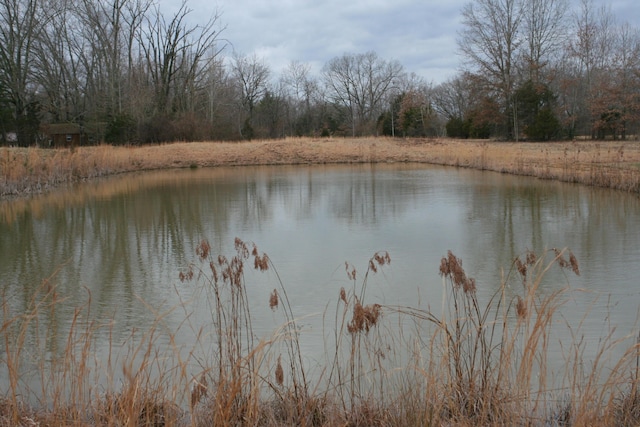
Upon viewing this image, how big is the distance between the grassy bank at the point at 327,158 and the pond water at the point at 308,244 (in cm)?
72

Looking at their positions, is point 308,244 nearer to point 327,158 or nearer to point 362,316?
point 362,316

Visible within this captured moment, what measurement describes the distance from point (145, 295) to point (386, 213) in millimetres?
5324

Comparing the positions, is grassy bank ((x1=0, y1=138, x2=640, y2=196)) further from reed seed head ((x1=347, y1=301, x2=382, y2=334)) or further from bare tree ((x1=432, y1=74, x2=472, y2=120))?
bare tree ((x1=432, y1=74, x2=472, y2=120))

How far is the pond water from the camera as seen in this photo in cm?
429

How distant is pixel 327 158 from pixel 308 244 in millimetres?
18015

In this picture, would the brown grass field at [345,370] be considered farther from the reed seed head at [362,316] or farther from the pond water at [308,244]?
the pond water at [308,244]

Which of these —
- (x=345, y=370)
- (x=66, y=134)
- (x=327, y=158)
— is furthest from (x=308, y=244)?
(x=66, y=134)

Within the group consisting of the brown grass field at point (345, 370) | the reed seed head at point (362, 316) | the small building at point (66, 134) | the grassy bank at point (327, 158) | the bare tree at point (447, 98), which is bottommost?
the brown grass field at point (345, 370)

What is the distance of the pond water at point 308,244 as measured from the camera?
14.1 ft

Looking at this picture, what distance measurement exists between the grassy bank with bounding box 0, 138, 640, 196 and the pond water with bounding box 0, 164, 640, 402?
2.35 feet

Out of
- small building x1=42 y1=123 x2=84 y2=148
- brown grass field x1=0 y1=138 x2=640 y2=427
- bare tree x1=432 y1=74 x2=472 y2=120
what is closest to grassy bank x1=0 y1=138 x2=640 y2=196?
small building x1=42 y1=123 x2=84 y2=148

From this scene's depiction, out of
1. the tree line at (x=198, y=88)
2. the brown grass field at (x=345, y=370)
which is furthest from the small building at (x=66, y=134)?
the brown grass field at (x=345, y=370)

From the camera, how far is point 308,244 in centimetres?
699

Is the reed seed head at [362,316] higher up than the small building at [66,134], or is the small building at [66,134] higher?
the small building at [66,134]
